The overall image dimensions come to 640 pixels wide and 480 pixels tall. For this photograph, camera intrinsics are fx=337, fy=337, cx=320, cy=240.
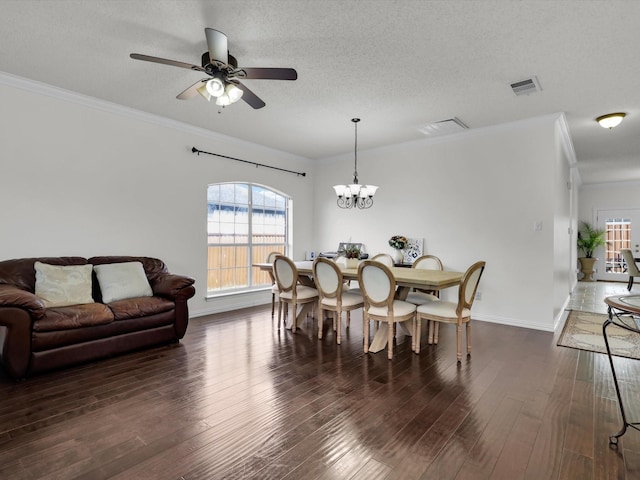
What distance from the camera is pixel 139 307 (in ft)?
11.7

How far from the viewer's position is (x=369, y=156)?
6.26m

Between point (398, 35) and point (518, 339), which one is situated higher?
point (398, 35)

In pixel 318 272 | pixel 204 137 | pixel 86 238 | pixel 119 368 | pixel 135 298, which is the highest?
pixel 204 137

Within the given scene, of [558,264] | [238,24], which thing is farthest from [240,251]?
[558,264]

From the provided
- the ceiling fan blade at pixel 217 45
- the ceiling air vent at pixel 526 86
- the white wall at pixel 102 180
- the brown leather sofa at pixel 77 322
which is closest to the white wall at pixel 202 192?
the white wall at pixel 102 180

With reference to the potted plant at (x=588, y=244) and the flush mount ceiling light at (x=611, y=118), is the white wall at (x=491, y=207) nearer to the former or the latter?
the flush mount ceiling light at (x=611, y=118)

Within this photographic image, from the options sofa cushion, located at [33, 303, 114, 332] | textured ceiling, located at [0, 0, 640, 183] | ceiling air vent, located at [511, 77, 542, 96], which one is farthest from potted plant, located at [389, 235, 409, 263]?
sofa cushion, located at [33, 303, 114, 332]

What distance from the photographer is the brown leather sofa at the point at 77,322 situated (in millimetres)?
2746

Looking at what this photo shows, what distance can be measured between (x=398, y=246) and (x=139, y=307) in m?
3.85

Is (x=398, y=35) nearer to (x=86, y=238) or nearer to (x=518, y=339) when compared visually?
(x=518, y=339)

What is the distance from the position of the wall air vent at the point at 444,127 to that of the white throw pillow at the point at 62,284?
470 cm

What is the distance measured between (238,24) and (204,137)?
288cm

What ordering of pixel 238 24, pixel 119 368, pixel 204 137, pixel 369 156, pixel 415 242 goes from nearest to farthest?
pixel 238 24 < pixel 119 368 < pixel 204 137 < pixel 415 242 < pixel 369 156

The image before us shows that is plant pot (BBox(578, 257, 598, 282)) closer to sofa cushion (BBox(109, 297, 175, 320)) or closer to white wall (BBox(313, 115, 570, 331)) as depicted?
white wall (BBox(313, 115, 570, 331))
